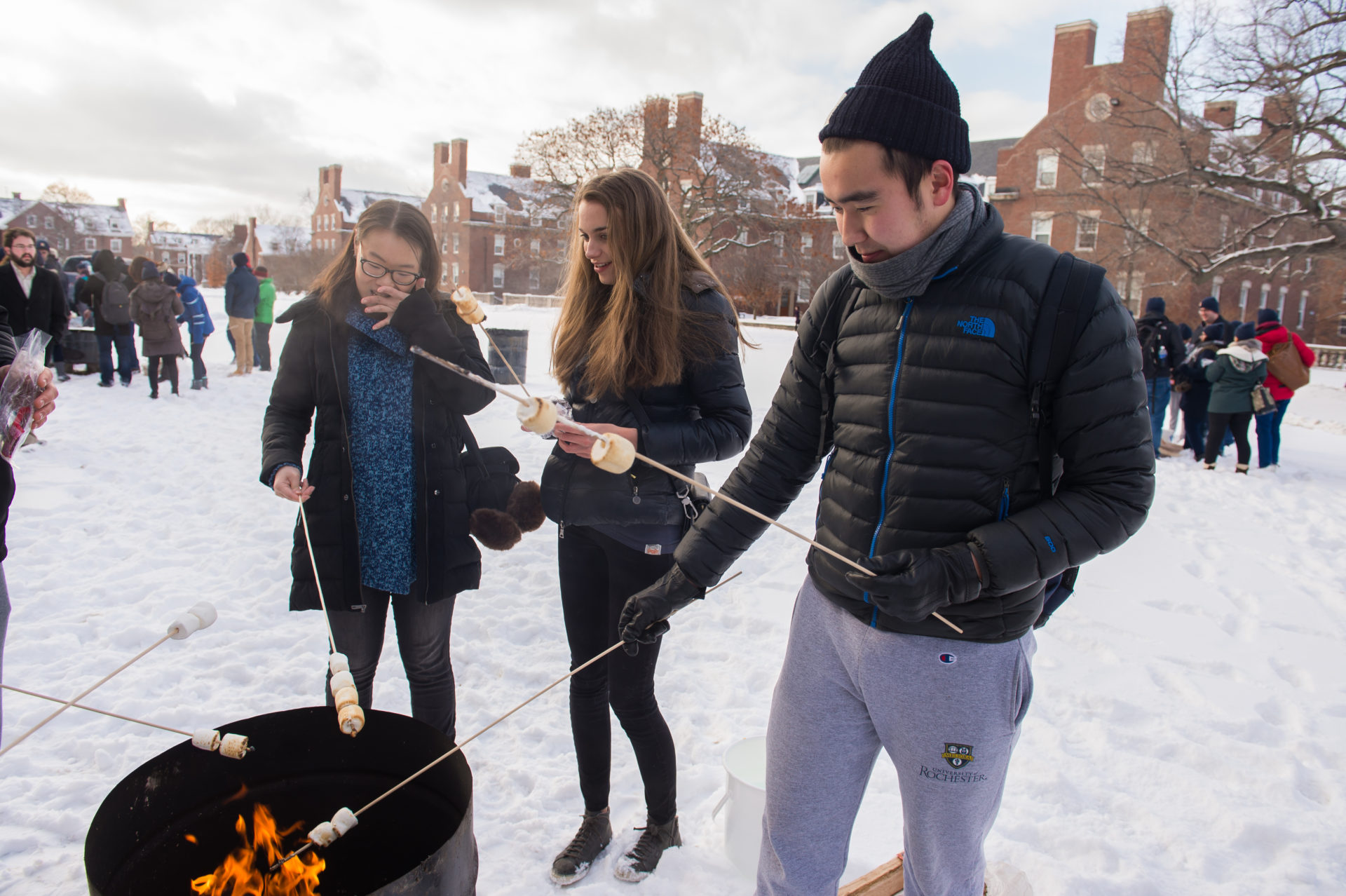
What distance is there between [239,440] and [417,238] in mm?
7288

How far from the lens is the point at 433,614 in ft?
8.21

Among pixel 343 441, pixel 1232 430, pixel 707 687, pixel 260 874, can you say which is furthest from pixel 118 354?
pixel 1232 430

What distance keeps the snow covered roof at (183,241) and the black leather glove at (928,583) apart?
10819cm

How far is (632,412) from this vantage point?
2324 millimetres

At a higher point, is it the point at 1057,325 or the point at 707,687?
the point at 1057,325

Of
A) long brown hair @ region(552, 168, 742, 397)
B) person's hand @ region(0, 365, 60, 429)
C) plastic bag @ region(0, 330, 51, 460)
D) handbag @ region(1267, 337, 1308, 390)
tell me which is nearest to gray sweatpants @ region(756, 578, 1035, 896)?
long brown hair @ region(552, 168, 742, 397)

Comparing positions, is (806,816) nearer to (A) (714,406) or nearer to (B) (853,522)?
(B) (853,522)

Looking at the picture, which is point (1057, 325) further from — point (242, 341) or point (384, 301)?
point (242, 341)

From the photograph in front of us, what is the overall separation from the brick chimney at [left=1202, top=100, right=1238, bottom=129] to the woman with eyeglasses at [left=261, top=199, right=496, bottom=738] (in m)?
20.2

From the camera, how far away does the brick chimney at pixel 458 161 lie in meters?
47.8

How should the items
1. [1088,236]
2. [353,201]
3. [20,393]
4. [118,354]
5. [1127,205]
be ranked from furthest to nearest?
[353,201], [1088,236], [1127,205], [118,354], [20,393]

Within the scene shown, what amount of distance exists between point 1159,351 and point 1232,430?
1.33 m

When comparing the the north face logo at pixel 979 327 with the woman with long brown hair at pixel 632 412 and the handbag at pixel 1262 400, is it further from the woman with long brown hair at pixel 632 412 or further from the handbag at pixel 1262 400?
the handbag at pixel 1262 400

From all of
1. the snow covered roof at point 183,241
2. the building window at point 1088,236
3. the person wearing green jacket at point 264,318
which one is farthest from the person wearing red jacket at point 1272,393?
the snow covered roof at point 183,241
